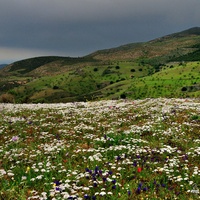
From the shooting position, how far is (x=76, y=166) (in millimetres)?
10125

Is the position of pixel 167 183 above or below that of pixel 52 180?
below

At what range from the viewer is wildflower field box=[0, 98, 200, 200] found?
25.3 feet

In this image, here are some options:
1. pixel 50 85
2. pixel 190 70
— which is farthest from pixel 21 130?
pixel 50 85

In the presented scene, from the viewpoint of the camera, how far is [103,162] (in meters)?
10.4

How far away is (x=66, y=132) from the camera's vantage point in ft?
53.7

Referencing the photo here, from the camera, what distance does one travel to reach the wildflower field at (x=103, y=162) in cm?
772

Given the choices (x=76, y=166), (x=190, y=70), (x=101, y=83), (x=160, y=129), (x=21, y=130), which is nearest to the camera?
(x=76, y=166)

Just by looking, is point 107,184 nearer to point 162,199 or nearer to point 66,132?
point 162,199

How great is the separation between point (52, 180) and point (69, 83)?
12399 centimetres

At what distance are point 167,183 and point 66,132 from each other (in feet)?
29.1

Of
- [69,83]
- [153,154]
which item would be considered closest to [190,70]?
[153,154]

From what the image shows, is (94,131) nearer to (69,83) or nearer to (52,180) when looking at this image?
(52,180)

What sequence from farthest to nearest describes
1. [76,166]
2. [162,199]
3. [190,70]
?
[190,70], [76,166], [162,199]

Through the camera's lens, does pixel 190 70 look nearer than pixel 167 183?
No
